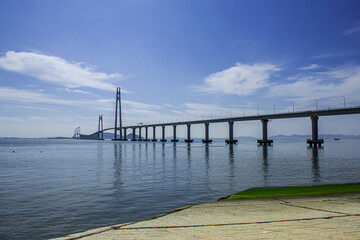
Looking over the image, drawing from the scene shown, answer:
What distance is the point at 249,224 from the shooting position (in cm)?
799

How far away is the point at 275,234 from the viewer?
6.88 meters

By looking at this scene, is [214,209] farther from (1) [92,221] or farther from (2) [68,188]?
(2) [68,188]

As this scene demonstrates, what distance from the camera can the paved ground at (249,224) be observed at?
22.8 ft

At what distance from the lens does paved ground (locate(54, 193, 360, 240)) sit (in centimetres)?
695

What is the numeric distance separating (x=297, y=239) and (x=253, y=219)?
2.32 metres

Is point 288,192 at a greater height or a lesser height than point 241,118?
lesser

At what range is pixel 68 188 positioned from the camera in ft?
63.3

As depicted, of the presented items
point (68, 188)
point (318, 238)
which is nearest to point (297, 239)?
point (318, 238)

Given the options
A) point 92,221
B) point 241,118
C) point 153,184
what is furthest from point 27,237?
point 241,118

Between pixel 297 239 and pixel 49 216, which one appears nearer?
pixel 297 239

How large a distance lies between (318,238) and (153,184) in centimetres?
1537

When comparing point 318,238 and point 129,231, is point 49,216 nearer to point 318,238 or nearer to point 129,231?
point 129,231

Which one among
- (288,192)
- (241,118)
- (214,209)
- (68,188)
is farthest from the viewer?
(241,118)

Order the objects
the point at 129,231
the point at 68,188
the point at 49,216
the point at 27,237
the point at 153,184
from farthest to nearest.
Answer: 1. the point at 153,184
2. the point at 68,188
3. the point at 49,216
4. the point at 27,237
5. the point at 129,231
